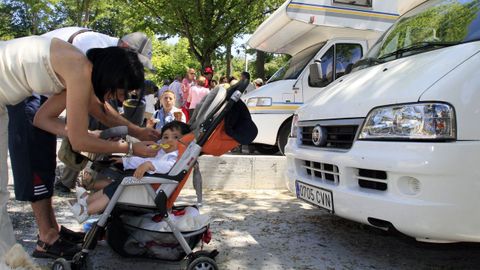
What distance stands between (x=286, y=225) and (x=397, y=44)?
2017mm

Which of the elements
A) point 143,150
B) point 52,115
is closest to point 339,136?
point 143,150

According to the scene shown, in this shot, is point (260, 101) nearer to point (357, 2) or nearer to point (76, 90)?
point (357, 2)

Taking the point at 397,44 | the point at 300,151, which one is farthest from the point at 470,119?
the point at 397,44

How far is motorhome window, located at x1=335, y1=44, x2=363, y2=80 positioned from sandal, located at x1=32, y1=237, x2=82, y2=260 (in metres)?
5.34

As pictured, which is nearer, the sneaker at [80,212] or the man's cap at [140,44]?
the sneaker at [80,212]

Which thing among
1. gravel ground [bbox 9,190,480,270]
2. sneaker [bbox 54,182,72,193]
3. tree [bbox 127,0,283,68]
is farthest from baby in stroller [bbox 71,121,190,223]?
tree [bbox 127,0,283,68]

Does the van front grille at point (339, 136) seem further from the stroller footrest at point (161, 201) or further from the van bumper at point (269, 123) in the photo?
the van bumper at point (269, 123)

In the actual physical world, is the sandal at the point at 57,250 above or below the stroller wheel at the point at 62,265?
below

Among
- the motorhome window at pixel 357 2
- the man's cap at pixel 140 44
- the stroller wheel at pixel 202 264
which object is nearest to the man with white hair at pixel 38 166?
the man's cap at pixel 140 44

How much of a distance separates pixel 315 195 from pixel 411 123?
1.03 m

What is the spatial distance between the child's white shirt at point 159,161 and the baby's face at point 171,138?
3 centimetres

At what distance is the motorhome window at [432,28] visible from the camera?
10.8ft

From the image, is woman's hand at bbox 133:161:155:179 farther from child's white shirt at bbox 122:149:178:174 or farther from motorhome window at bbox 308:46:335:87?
motorhome window at bbox 308:46:335:87

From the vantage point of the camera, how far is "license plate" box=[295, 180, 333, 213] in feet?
10.9
